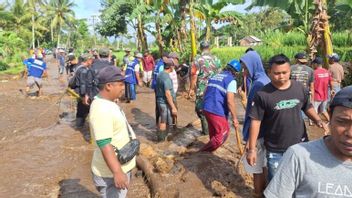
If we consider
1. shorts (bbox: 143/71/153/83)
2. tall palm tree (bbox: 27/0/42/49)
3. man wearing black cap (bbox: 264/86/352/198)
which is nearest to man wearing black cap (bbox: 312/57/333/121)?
man wearing black cap (bbox: 264/86/352/198)

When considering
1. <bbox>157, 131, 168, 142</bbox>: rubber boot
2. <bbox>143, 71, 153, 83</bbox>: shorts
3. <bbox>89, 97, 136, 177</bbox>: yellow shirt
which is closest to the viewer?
→ <bbox>89, 97, 136, 177</bbox>: yellow shirt

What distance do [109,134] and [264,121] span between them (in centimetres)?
156

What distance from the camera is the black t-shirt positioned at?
3594mm

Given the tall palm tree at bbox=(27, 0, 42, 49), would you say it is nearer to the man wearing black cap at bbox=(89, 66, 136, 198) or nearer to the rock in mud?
the rock in mud

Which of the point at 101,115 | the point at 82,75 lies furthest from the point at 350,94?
the point at 82,75

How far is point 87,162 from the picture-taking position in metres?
6.68

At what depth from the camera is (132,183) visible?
216 inches

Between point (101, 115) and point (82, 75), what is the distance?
5.23 m

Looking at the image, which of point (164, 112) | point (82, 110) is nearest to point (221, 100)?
point (164, 112)

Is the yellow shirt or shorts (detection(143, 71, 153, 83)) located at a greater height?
the yellow shirt

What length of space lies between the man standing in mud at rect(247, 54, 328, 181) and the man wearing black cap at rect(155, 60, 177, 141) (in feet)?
11.4

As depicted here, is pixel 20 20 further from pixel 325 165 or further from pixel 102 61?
pixel 325 165

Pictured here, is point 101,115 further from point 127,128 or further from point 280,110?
point 280,110

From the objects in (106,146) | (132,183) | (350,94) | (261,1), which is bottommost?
(132,183)
